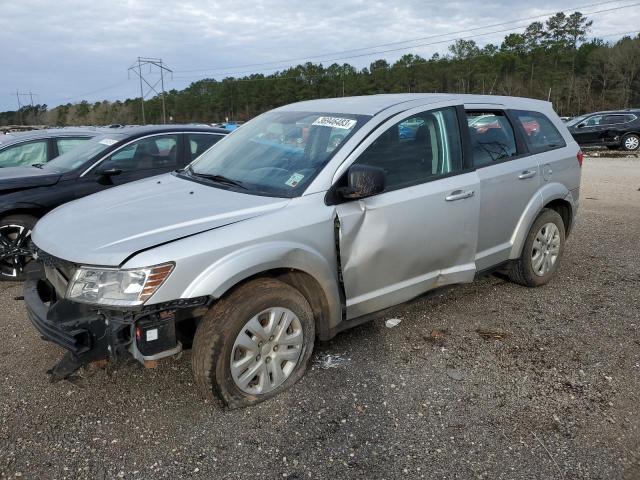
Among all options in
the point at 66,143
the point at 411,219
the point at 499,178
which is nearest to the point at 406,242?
the point at 411,219

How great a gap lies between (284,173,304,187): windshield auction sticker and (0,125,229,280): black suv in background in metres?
3.17

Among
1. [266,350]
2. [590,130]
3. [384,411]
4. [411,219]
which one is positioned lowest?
[384,411]

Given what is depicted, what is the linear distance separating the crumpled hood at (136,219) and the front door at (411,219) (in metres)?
0.61

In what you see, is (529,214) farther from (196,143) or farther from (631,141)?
(631,141)

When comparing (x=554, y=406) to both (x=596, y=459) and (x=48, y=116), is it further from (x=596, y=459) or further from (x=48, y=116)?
(x=48, y=116)

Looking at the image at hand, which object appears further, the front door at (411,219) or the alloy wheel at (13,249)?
the alloy wheel at (13,249)

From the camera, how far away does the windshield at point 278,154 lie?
353cm

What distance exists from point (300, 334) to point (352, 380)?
507 millimetres

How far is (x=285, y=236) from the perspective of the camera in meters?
3.17

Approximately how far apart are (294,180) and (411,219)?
2.82ft

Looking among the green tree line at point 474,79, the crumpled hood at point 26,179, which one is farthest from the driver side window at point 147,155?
the green tree line at point 474,79

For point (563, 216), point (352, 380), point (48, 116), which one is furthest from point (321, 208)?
point (48, 116)

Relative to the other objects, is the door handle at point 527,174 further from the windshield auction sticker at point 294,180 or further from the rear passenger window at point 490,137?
the windshield auction sticker at point 294,180

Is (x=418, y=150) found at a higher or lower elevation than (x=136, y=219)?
higher
